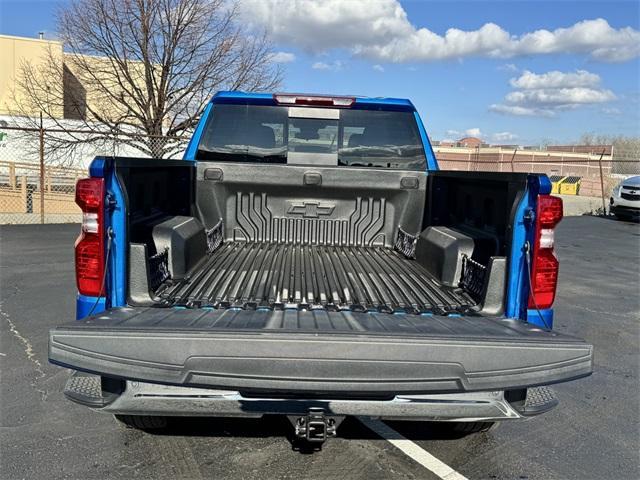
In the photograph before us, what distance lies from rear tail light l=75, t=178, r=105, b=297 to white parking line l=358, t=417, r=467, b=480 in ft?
5.14

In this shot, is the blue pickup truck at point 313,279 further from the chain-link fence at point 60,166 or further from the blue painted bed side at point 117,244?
the chain-link fence at point 60,166

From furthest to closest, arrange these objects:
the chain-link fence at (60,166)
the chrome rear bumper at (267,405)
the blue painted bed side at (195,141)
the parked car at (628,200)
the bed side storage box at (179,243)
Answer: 1. the parked car at (628,200)
2. the chain-link fence at (60,166)
3. the blue painted bed side at (195,141)
4. the bed side storage box at (179,243)
5. the chrome rear bumper at (267,405)

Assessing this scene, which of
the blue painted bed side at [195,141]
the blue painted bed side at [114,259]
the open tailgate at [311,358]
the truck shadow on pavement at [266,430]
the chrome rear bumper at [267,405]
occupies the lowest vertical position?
the truck shadow on pavement at [266,430]

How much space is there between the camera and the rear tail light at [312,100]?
452cm

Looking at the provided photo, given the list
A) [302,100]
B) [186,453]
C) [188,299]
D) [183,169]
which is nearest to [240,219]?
[183,169]

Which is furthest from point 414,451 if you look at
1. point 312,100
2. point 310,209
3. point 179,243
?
point 312,100

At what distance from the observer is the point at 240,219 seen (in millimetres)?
4645

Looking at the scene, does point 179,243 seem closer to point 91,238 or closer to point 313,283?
point 91,238

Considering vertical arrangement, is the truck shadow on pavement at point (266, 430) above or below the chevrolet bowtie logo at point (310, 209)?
below

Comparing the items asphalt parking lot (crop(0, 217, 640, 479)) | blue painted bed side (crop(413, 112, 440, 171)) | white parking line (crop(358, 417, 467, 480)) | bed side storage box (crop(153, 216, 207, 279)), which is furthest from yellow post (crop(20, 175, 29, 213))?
white parking line (crop(358, 417, 467, 480))

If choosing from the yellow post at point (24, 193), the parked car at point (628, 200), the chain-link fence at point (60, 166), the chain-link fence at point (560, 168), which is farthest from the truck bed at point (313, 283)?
the chain-link fence at point (560, 168)

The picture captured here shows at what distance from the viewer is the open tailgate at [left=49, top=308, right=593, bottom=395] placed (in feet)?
7.07

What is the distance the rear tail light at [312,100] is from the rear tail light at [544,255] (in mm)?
2221

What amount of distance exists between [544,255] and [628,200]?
16.4 meters
